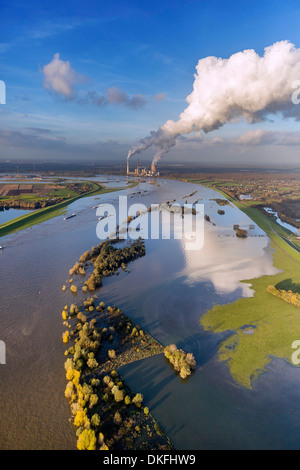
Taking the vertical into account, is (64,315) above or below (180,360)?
above

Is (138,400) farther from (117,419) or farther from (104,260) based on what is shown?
(104,260)

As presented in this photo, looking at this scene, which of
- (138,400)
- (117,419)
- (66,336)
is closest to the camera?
(117,419)

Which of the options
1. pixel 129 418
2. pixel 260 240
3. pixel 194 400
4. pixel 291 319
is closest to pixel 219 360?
pixel 194 400

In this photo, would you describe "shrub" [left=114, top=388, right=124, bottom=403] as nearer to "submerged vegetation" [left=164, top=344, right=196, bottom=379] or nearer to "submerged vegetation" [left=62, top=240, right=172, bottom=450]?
"submerged vegetation" [left=62, top=240, right=172, bottom=450]

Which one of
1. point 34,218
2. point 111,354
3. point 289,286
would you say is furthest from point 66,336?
point 34,218

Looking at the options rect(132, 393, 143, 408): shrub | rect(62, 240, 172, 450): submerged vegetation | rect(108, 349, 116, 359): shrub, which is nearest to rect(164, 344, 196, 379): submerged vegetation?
rect(62, 240, 172, 450): submerged vegetation

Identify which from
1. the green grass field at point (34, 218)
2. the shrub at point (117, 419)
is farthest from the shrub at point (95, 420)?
the green grass field at point (34, 218)
